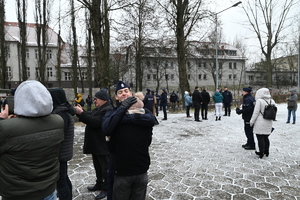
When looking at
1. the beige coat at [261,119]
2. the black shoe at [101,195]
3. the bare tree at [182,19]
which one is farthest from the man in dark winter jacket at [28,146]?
the bare tree at [182,19]

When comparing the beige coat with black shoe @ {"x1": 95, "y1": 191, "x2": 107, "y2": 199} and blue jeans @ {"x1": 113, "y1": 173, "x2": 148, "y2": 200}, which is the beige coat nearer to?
black shoe @ {"x1": 95, "y1": 191, "x2": 107, "y2": 199}

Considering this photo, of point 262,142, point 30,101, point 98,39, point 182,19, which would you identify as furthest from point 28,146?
point 182,19

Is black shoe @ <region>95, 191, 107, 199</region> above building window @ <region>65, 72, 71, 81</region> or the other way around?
the other way around

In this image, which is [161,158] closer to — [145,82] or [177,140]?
[177,140]

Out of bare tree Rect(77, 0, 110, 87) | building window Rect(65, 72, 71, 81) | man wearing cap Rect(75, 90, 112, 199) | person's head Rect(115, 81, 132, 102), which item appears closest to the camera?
person's head Rect(115, 81, 132, 102)

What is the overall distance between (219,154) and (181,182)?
2.31 meters

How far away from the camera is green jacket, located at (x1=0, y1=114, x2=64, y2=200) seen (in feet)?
5.97

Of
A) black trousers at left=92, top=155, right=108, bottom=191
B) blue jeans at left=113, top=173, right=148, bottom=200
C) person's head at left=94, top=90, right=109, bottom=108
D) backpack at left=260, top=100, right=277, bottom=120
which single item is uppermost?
person's head at left=94, top=90, right=109, bottom=108

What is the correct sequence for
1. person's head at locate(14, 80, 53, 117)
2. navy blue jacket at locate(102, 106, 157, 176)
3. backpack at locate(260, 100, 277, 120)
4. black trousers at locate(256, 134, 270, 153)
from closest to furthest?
person's head at locate(14, 80, 53, 117), navy blue jacket at locate(102, 106, 157, 176), backpack at locate(260, 100, 277, 120), black trousers at locate(256, 134, 270, 153)

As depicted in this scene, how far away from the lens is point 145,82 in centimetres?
4884

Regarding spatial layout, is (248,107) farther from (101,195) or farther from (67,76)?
(67,76)

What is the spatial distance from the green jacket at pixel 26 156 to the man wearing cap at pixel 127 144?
600 millimetres

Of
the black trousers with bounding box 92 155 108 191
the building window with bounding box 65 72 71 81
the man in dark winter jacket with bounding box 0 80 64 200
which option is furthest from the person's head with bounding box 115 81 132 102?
the building window with bounding box 65 72 71 81

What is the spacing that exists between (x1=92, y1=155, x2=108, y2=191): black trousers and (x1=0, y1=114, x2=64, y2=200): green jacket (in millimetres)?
1717
